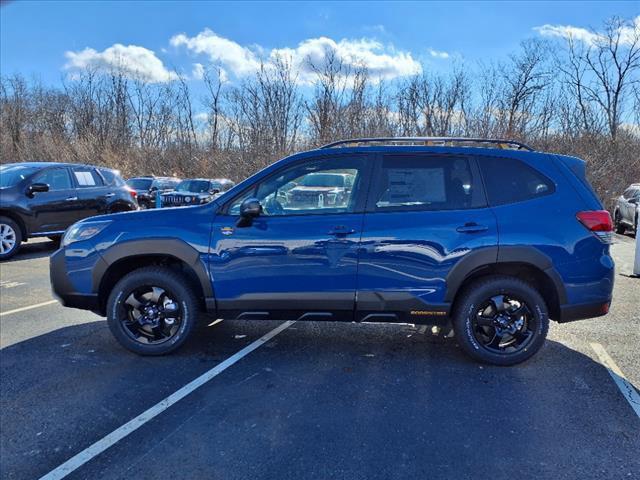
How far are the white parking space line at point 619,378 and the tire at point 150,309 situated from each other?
3.47m

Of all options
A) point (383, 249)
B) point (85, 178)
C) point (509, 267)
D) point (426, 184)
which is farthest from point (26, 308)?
point (509, 267)

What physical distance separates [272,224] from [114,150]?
41.8m

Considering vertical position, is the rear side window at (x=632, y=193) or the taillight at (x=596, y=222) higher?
the rear side window at (x=632, y=193)

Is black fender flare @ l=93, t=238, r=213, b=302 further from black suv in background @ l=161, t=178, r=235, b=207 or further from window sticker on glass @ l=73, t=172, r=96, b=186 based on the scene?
black suv in background @ l=161, t=178, r=235, b=207

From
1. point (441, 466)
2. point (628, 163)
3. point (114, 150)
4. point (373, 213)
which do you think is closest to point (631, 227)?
point (628, 163)

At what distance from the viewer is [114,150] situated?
41375 mm

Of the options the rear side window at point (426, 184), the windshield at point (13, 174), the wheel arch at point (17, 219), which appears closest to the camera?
the rear side window at point (426, 184)

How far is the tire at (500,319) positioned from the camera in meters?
4.00

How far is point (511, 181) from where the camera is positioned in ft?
13.3

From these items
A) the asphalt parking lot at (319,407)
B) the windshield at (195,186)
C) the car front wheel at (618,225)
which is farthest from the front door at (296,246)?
the windshield at (195,186)

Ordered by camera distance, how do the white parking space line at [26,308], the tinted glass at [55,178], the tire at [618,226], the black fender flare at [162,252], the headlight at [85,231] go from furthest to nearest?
the tire at [618,226], the tinted glass at [55,178], the white parking space line at [26,308], the headlight at [85,231], the black fender flare at [162,252]

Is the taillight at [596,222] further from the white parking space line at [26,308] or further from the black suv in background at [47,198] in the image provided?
the black suv in background at [47,198]

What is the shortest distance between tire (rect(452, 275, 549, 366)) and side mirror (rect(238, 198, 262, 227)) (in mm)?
1869

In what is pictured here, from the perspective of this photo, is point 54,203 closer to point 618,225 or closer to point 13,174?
point 13,174
